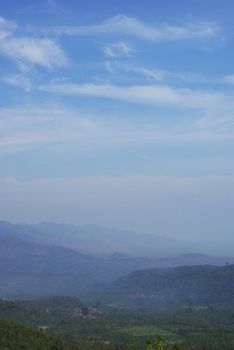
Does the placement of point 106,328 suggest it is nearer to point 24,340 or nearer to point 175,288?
point 24,340

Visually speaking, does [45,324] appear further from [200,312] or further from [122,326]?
[200,312]

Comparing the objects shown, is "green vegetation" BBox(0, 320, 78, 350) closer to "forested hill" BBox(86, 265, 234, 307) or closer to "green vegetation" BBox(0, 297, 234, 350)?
"green vegetation" BBox(0, 297, 234, 350)

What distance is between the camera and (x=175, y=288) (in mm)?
162625

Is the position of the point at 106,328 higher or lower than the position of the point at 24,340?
lower

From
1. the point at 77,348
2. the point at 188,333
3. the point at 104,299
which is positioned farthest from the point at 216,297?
the point at 77,348

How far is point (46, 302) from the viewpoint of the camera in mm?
125688

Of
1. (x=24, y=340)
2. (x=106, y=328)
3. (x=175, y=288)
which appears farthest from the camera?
(x=175, y=288)

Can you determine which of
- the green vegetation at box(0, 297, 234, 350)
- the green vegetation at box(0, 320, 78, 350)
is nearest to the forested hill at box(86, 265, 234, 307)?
the green vegetation at box(0, 297, 234, 350)

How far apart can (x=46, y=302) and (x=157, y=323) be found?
30398 mm

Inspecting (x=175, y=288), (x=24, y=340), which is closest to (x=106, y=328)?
(x=24, y=340)

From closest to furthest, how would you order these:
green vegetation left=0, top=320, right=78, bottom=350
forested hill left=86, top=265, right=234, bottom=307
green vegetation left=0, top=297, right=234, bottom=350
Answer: green vegetation left=0, top=320, right=78, bottom=350, green vegetation left=0, top=297, right=234, bottom=350, forested hill left=86, top=265, right=234, bottom=307

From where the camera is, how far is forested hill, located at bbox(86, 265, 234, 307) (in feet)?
484

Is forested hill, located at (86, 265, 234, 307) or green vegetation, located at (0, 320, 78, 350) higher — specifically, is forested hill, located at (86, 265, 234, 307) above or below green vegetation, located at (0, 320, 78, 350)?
above

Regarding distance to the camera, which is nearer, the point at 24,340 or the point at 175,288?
the point at 24,340
